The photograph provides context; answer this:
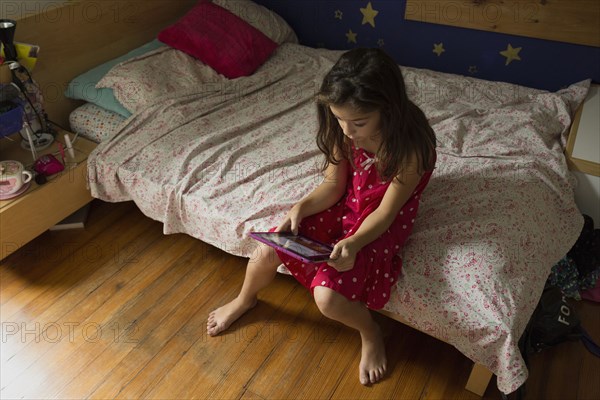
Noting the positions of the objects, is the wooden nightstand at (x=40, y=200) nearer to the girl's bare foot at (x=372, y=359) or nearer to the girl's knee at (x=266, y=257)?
the girl's knee at (x=266, y=257)

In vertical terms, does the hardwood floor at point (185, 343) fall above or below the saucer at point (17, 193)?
below

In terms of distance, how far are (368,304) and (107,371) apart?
0.81 metres

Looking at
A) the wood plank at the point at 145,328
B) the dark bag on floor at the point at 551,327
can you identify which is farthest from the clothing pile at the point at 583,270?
the wood plank at the point at 145,328

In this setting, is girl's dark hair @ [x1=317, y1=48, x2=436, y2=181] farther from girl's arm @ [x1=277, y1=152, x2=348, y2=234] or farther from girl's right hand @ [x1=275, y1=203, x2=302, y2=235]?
girl's right hand @ [x1=275, y1=203, x2=302, y2=235]

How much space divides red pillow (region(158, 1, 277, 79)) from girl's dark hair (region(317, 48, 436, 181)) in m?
1.00

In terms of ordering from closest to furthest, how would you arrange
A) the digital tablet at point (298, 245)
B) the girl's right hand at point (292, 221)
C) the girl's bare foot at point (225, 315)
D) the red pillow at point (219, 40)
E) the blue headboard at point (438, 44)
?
1. the digital tablet at point (298, 245)
2. the girl's right hand at point (292, 221)
3. the girl's bare foot at point (225, 315)
4. the blue headboard at point (438, 44)
5. the red pillow at point (219, 40)

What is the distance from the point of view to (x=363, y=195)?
137 centimetres

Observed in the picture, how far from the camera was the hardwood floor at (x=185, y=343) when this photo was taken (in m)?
1.39

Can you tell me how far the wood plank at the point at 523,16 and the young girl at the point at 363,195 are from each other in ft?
3.53

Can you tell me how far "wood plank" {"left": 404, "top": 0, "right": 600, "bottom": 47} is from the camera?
6.25ft

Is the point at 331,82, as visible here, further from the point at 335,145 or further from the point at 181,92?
the point at 181,92

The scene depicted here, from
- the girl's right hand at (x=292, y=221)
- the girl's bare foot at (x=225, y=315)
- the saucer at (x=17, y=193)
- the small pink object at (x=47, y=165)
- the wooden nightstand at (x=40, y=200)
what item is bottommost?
the girl's bare foot at (x=225, y=315)

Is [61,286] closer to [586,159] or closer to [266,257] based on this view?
[266,257]

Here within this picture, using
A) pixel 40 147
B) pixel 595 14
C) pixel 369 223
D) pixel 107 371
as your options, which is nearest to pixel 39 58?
pixel 40 147
